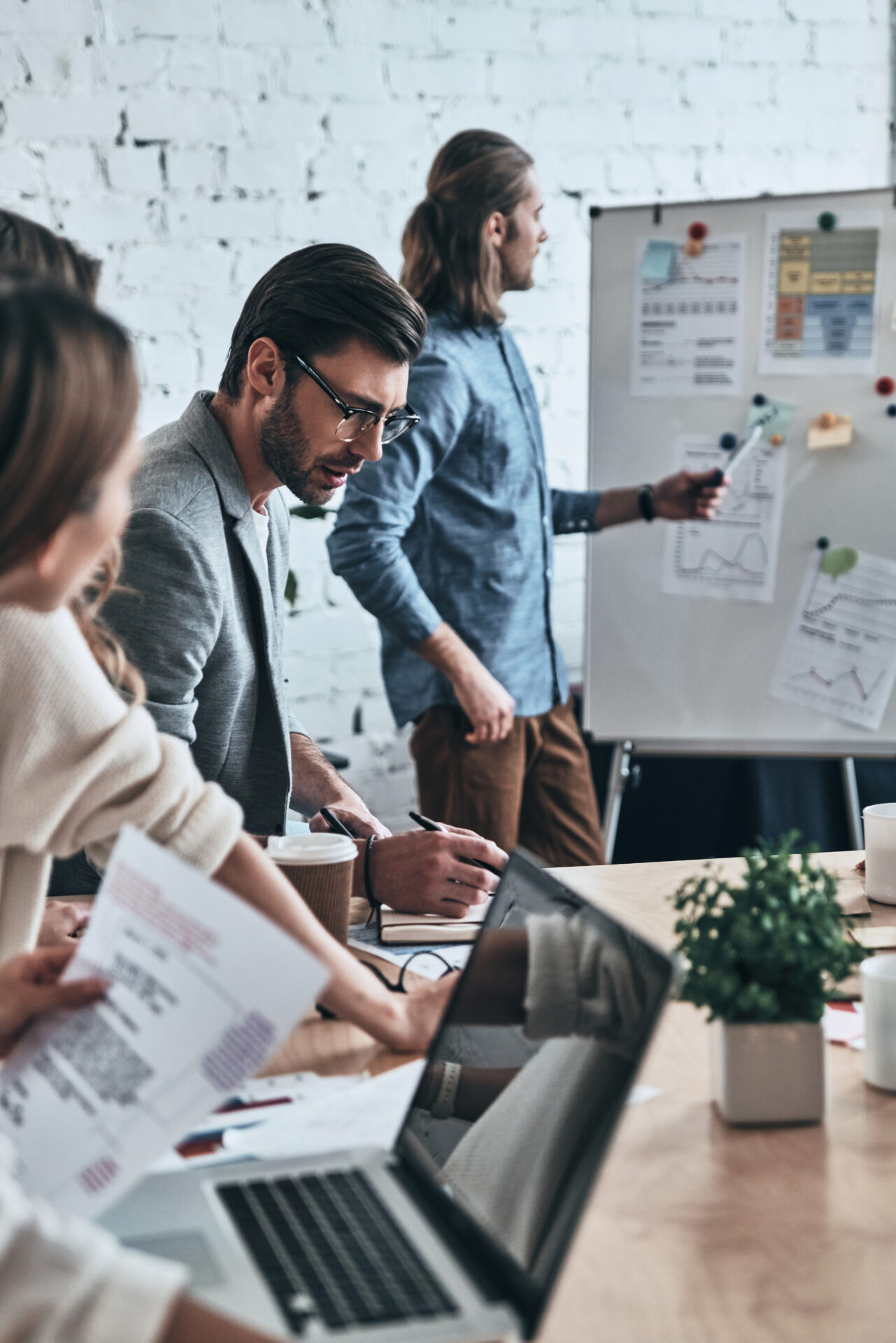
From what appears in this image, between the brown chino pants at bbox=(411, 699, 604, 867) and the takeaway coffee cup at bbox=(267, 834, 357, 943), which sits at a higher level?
the takeaway coffee cup at bbox=(267, 834, 357, 943)

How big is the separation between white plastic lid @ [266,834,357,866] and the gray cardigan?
0.91 feet

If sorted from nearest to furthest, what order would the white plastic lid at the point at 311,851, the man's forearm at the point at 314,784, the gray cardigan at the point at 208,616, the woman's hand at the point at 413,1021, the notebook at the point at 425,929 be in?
the woman's hand at the point at 413,1021, the white plastic lid at the point at 311,851, the notebook at the point at 425,929, the gray cardigan at the point at 208,616, the man's forearm at the point at 314,784

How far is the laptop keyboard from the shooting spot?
59cm

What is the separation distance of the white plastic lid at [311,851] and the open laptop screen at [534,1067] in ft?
0.83

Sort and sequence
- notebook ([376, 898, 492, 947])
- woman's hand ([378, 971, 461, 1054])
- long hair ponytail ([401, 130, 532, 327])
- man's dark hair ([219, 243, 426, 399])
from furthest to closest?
long hair ponytail ([401, 130, 532, 327])
man's dark hair ([219, 243, 426, 399])
notebook ([376, 898, 492, 947])
woman's hand ([378, 971, 461, 1054])

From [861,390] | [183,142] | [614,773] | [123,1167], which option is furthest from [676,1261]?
[183,142]

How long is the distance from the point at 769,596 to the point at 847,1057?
1482 millimetres

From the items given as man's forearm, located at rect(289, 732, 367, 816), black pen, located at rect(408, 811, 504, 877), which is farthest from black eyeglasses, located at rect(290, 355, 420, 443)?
black pen, located at rect(408, 811, 504, 877)

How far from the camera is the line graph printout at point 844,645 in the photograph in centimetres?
228

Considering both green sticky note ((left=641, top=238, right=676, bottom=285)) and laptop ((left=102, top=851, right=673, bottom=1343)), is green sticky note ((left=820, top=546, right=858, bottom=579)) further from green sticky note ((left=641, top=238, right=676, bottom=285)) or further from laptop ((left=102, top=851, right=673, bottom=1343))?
laptop ((left=102, top=851, right=673, bottom=1343))

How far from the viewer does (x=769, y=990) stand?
83 cm

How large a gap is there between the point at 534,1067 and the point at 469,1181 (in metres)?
0.07

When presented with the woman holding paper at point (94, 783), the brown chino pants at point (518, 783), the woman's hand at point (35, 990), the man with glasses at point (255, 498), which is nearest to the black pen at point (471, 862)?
the man with glasses at point (255, 498)

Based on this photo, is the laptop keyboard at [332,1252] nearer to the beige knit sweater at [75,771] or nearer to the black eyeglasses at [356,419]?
the beige knit sweater at [75,771]
